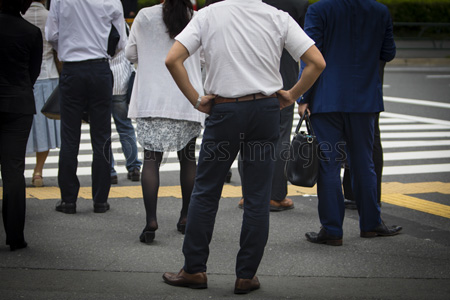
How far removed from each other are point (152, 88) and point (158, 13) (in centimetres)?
55

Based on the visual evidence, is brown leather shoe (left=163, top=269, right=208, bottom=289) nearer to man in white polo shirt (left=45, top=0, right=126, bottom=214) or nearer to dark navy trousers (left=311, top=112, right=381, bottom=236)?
dark navy trousers (left=311, top=112, right=381, bottom=236)

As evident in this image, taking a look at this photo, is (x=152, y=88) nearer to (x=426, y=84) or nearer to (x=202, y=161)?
(x=202, y=161)

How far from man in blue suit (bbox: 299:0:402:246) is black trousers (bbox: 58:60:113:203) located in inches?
72.3

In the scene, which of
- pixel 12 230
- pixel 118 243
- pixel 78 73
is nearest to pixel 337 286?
pixel 118 243

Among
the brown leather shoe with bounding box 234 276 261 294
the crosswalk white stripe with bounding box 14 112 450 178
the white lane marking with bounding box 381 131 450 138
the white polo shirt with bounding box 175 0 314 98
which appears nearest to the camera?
the white polo shirt with bounding box 175 0 314 98

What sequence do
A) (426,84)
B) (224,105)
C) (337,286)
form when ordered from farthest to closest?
(426,84), (337,286), (224,105)

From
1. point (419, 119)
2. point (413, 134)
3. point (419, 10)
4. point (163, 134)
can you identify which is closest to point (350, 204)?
point (163, 134)

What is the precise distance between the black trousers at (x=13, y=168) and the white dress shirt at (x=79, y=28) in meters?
1.15

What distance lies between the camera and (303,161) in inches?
206

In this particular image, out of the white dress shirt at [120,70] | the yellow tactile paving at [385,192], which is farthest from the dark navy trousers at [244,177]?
the white dress shirt at [120,70]

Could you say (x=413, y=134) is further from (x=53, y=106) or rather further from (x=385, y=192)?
(x=53, y=106)

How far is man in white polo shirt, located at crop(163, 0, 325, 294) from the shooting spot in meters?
4.16

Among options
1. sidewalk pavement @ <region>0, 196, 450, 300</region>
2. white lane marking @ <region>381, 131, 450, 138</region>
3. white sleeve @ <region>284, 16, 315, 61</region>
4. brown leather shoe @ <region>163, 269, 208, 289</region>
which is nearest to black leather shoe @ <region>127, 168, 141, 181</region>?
sidewalk pavement @ <region>0, 196, 450, 300</region>

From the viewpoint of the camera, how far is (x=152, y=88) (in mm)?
5371
